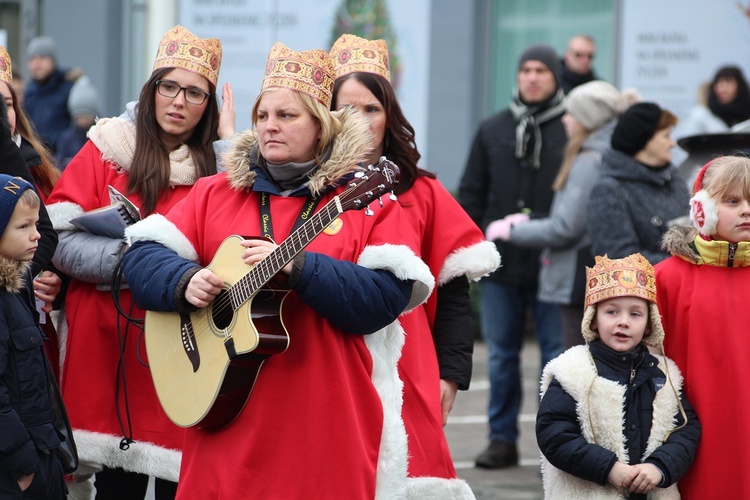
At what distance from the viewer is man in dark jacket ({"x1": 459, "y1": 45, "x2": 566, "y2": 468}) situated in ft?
25.7

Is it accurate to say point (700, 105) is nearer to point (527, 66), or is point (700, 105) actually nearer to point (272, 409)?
point (527, 66)

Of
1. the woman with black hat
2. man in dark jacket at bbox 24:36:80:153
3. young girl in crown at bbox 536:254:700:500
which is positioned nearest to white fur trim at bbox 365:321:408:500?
young girl in crown at bbox 536:254:700:500

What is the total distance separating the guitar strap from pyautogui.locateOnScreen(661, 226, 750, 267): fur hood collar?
157 cm

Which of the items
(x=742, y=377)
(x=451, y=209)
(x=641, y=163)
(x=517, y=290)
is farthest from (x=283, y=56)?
(x=517, y=290)

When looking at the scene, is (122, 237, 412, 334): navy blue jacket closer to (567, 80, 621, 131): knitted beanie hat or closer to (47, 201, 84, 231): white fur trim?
(47, 201, 84, 231): white fur trim

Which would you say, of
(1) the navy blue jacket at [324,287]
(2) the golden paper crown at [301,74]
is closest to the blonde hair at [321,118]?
(2) the golden paper crown at [301,74]

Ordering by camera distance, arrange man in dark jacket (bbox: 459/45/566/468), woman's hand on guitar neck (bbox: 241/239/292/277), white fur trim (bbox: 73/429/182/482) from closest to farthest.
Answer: woman's hand on guitar neck (bbox: 241/239/292/277) < white fur trim (bbox: 73/429/182/482) < man in dark jacket (bbox: 459/45/566/468)

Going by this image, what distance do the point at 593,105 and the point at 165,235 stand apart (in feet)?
13.0

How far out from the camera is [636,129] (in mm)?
6586

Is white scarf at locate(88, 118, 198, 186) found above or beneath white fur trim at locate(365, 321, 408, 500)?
above

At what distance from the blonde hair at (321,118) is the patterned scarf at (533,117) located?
3983 millimetres

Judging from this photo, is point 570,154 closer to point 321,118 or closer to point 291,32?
point 321,118

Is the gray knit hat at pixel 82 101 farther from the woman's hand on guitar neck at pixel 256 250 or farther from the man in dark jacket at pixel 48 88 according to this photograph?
the woman's hand on guitar neck at pixel 256 250

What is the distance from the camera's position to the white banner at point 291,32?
45.4 ft
